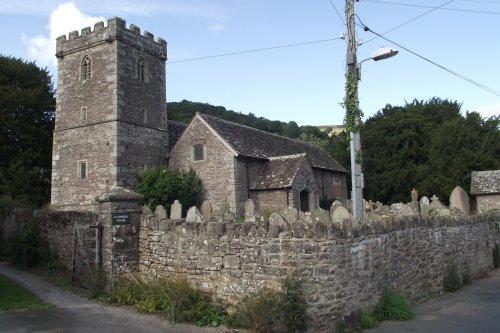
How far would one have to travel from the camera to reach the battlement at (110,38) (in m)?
24.3

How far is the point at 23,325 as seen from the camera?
850cm

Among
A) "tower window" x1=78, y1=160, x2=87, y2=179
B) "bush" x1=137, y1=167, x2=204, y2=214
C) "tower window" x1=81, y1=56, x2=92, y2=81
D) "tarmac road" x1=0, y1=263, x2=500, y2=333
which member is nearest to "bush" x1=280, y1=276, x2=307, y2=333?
"tarmac road" x1=0, y1=263, x2=500, y2=333

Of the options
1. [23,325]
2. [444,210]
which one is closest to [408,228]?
[444,210]

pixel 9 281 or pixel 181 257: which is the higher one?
pixel 181 257

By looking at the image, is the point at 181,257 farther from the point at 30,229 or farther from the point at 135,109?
the point at 135,109

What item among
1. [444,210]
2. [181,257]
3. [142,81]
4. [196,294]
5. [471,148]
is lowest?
[196,294]

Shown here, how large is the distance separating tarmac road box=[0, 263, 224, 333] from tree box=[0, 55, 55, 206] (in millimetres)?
20573

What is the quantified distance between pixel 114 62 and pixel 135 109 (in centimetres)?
299

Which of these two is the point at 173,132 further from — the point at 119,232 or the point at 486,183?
the point at 486,183

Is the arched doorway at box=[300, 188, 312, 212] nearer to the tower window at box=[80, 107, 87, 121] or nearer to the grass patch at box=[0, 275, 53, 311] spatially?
the tower window at box=[80, 107, 87, 121]

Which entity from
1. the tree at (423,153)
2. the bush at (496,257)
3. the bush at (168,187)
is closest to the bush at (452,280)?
the bush at (496,257)

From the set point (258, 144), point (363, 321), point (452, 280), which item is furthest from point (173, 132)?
point (363, 321)

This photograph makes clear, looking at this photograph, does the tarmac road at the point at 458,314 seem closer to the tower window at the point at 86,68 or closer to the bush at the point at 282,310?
the bush at the point at 282,310

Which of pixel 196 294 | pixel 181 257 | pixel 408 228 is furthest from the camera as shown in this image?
pixel 408 228
